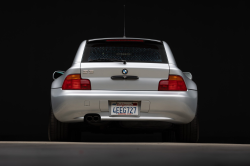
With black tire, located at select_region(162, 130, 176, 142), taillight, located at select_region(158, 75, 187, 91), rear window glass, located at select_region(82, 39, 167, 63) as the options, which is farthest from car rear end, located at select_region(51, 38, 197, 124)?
black tire, located at select_region(162, 130, 176, 142)

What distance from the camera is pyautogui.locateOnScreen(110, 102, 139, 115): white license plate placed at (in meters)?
5.82

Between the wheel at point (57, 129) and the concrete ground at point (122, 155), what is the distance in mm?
1137

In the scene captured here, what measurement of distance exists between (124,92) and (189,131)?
44.6 inches

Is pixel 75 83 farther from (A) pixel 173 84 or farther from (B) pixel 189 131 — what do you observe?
(B) pixel 189 131

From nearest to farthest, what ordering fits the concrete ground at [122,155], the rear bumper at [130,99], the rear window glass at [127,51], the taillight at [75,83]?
the concrete ground at [122,155] → the rear bumper at [130,99] → the taillight at [75,83] → the rear window glass at [127,51]

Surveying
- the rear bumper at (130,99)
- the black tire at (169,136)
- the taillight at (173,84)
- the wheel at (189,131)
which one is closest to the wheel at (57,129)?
the rear bumper at (130,99)

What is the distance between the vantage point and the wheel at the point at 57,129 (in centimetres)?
628

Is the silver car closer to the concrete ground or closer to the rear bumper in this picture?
the rear bumper

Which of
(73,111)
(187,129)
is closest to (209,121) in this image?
(187,129)

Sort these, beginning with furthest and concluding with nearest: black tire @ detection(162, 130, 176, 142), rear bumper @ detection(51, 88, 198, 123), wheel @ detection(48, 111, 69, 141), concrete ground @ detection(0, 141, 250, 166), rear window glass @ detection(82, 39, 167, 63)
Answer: black tire @ detection(162, 130, 176, 142) < rear window glass @ detection(82, 39, 167, 63) < wheel @ detection(48, 111, 69, 141) < rear bumper @ detection(51, 88, 198, 123) < concrete ground @ detection(0, 141, 250, 166)

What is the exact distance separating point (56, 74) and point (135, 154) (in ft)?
8.48

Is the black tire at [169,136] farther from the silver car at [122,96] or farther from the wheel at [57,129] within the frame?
the wheel at [57,129]

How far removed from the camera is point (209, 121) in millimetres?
13367

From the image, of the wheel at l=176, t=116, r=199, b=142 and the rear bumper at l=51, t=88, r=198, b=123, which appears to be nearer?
the rear bumper at l=51, t=88, r=198, b=123
